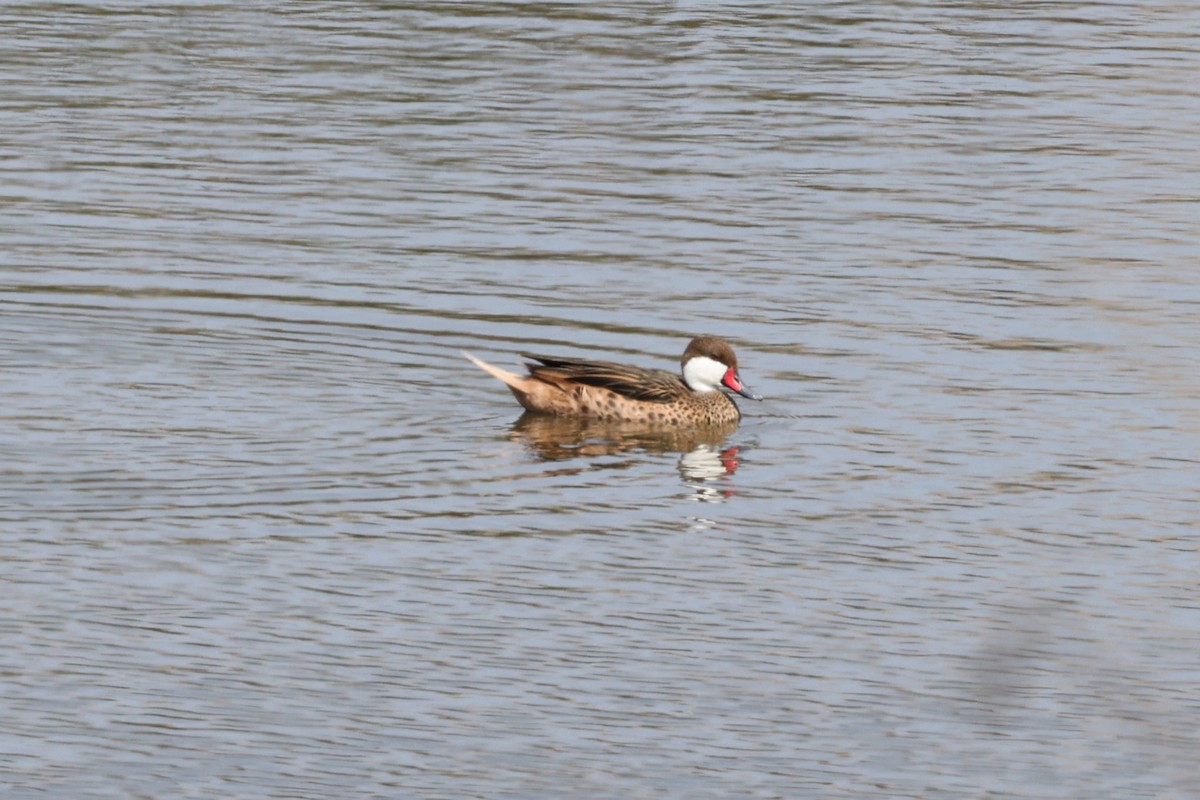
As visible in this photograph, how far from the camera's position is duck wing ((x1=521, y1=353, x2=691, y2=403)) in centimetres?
1678

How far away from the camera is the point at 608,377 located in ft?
55.1

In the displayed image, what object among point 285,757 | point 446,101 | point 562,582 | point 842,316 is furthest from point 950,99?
point 285,757

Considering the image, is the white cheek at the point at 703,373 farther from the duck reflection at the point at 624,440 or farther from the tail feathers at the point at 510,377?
the tail feathers at the point at 510,377

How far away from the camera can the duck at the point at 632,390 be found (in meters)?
16.8

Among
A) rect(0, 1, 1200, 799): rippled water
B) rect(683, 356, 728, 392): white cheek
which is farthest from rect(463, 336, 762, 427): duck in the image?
rect(0, 1, 1200, 799): rippled water

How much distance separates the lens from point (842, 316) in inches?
748

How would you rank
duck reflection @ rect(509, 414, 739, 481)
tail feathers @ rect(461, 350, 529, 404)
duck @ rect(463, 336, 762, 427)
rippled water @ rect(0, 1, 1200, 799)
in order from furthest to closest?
duck @ rect(463, 336, 762, 427), tail feathers @ rect(461, 350, 529, 404), duck reflection @ rect(509, 414, 739, 481), rippled water @ rect(0, 1, 1200, 799)

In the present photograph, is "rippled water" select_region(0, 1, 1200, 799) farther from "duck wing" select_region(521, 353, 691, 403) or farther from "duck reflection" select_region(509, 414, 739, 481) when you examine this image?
"duck wing" select_region(521, 353, 691, 403)

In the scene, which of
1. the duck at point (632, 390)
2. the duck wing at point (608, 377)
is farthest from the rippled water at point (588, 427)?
the duck wing at point (608, 377)

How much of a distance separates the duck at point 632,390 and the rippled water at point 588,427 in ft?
0.53

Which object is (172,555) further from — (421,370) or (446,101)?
(446,101)

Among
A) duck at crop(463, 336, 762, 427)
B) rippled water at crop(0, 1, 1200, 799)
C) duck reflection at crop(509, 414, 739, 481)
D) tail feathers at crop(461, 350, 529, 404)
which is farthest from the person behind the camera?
duck at crop(463, 336, 762, 427)

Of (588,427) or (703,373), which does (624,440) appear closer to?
(588,427)

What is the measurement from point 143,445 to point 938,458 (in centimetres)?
426
